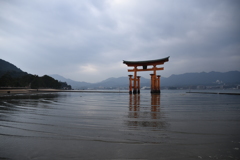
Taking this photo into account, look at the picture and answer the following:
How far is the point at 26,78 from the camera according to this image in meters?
55.3

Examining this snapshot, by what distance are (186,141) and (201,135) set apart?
715 millimetres

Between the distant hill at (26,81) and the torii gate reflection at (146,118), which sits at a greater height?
the distant hill at (26,81)

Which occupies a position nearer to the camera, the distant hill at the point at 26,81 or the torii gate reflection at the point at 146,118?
the torii gate reflection at the point at 146,118

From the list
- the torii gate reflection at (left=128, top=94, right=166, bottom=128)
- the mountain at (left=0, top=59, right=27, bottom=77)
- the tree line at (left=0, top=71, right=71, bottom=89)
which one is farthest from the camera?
the mountain at (left=0, top=59, right=27, bottom=77)

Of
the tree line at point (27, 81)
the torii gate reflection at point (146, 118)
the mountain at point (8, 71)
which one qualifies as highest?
the mountain at point (8, 71)

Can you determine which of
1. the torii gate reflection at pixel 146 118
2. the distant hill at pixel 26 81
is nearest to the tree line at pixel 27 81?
the distant hill at pixel 26 81

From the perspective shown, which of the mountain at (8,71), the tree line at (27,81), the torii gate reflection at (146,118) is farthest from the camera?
the mountain at (8,71)

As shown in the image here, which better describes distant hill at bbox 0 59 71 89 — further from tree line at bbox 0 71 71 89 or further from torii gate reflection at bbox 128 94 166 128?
torii gate reflection at bbox 128 94 166 128

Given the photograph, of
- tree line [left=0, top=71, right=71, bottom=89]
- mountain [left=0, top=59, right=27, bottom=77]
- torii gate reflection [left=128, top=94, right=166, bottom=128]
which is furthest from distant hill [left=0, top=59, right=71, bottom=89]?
torii gate reflection [left=128, top=94, right=166, bottom=128]

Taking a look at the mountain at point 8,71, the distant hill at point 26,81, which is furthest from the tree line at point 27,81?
the mountain at point 8,71

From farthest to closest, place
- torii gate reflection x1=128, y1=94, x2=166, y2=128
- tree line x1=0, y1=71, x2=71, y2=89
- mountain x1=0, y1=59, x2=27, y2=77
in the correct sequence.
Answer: mountain x1=0, y1=59, x2=27, y2=77 < tree line x1=0, y1=71, x2=71, y2=89 < torii gate reflection x1=128, y1=94, x2=166, y2=128

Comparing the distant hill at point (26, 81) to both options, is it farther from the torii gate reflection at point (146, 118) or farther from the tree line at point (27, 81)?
the torii gate reflection at point (146, 118)

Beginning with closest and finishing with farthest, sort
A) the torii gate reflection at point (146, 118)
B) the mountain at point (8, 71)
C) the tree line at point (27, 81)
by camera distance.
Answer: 1. the torii gate reflection at point (146, 118)
2. the tree line at point (27, 81)
3. the mountain at point (8, 71)

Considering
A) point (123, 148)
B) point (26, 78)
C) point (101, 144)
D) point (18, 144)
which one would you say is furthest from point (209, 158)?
point (26, 78)
